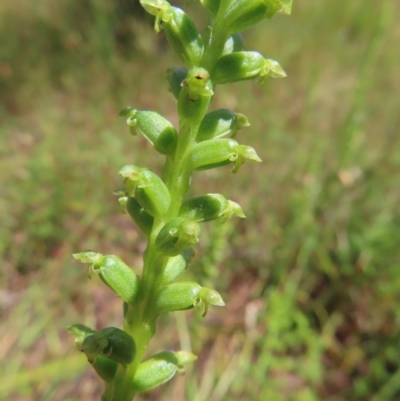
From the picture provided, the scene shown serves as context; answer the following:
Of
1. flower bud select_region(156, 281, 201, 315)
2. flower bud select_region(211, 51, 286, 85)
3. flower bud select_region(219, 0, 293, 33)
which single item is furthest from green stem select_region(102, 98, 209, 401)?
flower bud select_region(219, 0, 293, 33)

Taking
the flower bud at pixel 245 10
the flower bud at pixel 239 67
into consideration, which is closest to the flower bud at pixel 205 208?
the flower bud at pixel 239 67

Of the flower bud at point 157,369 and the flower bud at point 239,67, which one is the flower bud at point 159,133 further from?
the flower bud at point 157,369

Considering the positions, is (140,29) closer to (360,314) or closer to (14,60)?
(14,60)

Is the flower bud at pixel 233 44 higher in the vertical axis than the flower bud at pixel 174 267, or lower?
higher

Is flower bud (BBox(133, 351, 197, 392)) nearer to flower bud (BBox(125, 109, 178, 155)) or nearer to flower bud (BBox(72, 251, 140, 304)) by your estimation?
flower bud (BBox(72, 251, 140, 304))

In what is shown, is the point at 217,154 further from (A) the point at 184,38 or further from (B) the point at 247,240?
(B) the point at 247,240

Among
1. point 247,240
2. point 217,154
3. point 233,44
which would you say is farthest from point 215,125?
point 247,240
